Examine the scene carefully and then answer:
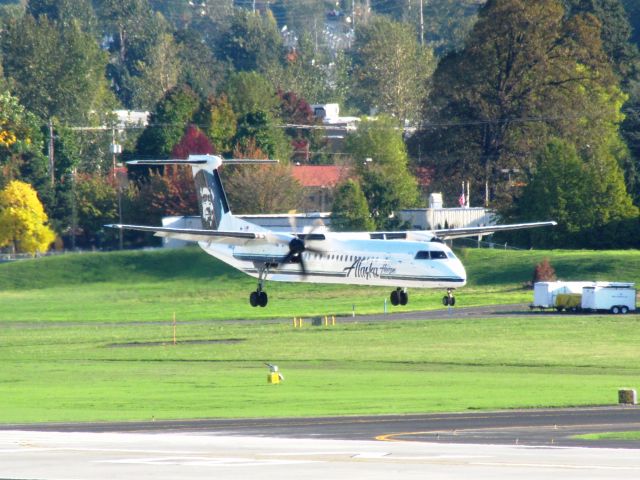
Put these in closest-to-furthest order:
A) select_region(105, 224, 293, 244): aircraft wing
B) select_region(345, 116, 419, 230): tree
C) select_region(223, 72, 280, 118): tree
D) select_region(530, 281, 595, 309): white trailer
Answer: select_region(105, 224, 293, 244): aircraft wing < select_region(530, 281, 595, 309): white trailer < select_region(345, 116, 419, 230): tree < select_region(223, 72, 280, 118): tree

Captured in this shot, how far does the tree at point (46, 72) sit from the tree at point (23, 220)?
1234 inches

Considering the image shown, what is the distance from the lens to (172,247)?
486 feet

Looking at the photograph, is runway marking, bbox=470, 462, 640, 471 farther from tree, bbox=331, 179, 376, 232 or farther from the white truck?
tree, bbox=331, 179, 376, 232

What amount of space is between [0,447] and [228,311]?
3365 inches

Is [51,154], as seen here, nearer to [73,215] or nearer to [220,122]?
[73,215]

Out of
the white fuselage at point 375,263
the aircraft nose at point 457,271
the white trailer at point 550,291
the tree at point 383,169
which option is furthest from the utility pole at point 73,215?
the aircraft nose at point 457,271

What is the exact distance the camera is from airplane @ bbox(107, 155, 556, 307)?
66.2 metres

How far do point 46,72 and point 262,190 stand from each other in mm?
50504

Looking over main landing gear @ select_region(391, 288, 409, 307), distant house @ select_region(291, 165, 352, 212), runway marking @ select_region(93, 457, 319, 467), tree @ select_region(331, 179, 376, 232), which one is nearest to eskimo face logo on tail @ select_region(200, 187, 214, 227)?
main landing gear @ select_region(391, 288, 409, 307)

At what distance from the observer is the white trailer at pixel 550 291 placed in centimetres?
11575

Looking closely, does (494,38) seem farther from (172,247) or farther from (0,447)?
(0,447)

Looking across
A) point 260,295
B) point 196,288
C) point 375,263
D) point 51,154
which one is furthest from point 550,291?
point 51,154


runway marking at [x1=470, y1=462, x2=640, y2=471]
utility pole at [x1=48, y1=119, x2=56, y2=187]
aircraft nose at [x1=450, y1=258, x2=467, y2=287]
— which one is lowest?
runway marking at [x1=470, y1=462, x2=640, y2=471]

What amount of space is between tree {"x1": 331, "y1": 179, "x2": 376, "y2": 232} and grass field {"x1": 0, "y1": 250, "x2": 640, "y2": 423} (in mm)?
6196
